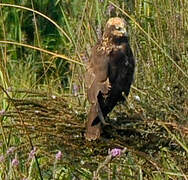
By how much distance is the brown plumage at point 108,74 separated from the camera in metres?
3.66

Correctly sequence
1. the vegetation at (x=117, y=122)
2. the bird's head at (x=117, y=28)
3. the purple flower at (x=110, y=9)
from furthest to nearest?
the purple flower at (x=110, y=9) → the bird's head at (x=117, y=28) → the vegetation at (x=117, y=122)

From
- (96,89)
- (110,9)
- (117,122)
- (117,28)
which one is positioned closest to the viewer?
(117,122)

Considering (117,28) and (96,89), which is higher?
(117,28)

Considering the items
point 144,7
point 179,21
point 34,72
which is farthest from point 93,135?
point 34,72

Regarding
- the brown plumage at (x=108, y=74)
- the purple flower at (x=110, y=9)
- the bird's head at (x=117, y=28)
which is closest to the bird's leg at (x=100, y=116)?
the brown plumage at (x=108, y=74)

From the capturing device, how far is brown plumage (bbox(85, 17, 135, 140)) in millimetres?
3664

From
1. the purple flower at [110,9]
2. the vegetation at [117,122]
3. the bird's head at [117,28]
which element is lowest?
the vegetation at [117,122]

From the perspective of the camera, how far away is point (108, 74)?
12.2ft

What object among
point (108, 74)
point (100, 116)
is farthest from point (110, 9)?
point (100, 116)

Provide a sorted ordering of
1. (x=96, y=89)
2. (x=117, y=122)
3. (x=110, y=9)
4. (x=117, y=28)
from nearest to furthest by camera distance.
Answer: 1. (x=117, y=122)
2. (x=96, y=89)
3. (x=117, y=28)
4. (x=110, y=9)

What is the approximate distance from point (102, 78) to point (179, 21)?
3.04 feet

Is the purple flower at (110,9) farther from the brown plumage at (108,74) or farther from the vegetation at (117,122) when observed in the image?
the brown plumage at (108,74)

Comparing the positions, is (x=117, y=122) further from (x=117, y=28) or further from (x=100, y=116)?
(x=117, y=28)

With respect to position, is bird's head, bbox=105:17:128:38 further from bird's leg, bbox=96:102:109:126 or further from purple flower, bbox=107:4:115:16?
purple flower, bbox=107:4:115:16
